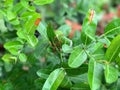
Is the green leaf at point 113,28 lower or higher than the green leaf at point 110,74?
higher

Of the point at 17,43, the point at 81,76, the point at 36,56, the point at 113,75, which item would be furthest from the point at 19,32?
the point at 113,75

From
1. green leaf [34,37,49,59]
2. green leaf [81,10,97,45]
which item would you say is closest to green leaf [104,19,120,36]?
green leaf [81,10,97,45]

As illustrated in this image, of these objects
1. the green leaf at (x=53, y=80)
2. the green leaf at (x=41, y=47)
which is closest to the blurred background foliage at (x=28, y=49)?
the green leaf at (x=41, y=47)

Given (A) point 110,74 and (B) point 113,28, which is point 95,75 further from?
(B) point 113,28

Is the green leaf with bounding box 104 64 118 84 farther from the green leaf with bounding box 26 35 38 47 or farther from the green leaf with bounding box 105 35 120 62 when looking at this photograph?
the green leaf with bounding box 26 35 38 47

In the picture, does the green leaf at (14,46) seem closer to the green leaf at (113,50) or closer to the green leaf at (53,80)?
the green leaf at (53,80)

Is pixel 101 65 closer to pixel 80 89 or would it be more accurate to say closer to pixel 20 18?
pixel 80 89

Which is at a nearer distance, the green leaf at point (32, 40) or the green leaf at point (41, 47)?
the green leaf at point (32, 40)

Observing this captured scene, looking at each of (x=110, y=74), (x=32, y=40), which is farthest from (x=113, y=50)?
(x=32, y=40)

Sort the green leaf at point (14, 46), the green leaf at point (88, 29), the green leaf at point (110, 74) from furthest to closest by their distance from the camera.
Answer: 1. the green leaf at point (14, 46)
2. the green leaf at point (88, 29)
3. the green leaf at point (110, 74)
